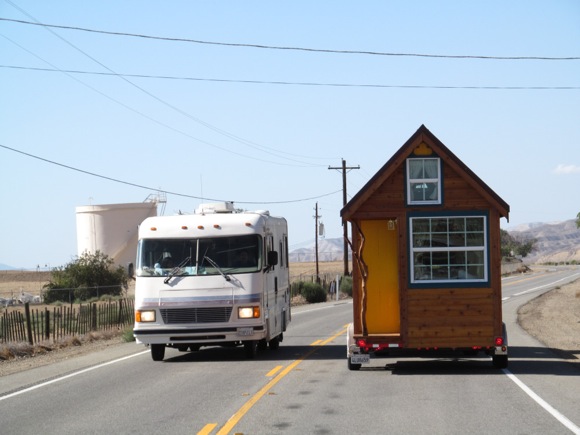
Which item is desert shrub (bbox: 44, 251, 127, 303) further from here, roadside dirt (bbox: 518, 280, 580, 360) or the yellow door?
the yellow door

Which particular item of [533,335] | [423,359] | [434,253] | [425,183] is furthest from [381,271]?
[533,335]

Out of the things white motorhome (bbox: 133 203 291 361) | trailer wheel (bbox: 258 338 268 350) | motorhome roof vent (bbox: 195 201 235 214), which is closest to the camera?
white motorhome (bbox: 133 203 291 361)

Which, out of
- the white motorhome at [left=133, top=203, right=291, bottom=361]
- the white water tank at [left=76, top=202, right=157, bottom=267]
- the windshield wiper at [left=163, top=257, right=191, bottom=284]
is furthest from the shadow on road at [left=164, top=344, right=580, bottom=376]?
the white water tank at [left=76, top=202, right=157, bottom=267]

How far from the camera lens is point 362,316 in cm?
1546

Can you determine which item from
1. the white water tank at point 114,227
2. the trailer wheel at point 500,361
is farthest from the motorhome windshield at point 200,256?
the white water tank at point 114,227

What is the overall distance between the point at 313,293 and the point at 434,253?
36231mm

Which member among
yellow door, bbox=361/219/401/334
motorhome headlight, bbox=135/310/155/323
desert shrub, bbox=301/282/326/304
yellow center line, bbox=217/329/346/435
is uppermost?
yellow door, bbox=361/219/401/334

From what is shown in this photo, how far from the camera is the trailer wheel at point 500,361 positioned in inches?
606

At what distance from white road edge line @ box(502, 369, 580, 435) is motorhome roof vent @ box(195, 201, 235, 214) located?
24.0ft

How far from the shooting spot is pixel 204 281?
17.4 meters

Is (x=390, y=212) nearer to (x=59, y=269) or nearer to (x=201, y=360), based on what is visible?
(x=201, y=360)

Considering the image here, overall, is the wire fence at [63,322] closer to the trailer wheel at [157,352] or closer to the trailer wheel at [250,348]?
the trailer wheel at [157,352]

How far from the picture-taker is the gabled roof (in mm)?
15344

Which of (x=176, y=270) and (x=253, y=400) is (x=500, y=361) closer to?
(x=253, y=400)
